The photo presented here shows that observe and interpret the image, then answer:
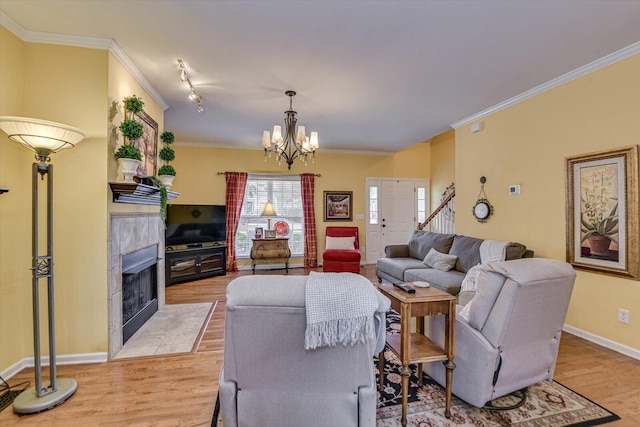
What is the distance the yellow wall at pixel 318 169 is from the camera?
601 centimetres

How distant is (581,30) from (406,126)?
2.61 meters

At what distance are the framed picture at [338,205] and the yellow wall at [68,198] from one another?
15.2ft

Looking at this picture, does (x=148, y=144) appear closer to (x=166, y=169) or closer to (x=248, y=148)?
(x=166, y=169)

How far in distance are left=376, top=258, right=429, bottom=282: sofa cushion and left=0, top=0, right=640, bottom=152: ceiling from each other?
2.23m

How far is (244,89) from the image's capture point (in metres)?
3.32

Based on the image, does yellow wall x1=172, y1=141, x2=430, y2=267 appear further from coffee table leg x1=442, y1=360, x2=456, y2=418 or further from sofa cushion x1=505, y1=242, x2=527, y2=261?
coffee table leg x1=442, y1=360, x2=456, y2=418

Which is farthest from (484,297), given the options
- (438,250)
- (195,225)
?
(195,225)

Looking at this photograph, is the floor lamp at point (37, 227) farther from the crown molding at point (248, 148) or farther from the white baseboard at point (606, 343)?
the white baseboard at point (606, 343)

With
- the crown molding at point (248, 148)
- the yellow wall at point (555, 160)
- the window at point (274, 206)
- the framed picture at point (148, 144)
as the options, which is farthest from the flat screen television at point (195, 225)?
the yellow wall at point (555, 160)

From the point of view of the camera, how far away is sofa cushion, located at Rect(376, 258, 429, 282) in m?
4.13

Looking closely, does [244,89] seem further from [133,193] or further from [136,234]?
[136,234]

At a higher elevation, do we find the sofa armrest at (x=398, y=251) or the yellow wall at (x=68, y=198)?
the yellow wall at (x=68, y=198)

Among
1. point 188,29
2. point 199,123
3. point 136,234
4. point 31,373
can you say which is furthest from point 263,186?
point 31,373

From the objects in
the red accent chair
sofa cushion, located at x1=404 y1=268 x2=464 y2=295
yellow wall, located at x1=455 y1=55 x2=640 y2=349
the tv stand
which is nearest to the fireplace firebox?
the tv stand
